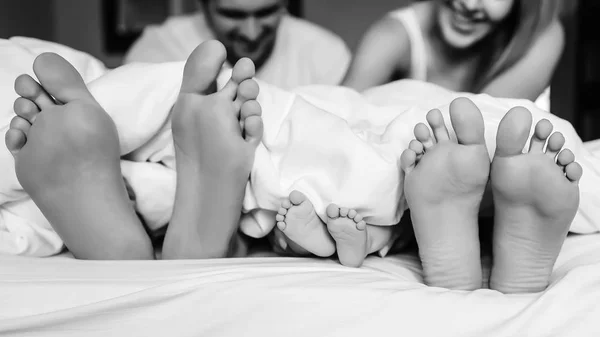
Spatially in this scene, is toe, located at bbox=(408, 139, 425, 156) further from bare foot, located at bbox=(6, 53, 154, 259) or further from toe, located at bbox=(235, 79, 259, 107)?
bare foot, located at bbox=(6, 53, 154, 259)

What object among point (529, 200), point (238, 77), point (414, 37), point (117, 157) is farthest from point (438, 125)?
point (414, 37)

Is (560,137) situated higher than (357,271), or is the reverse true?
(560,137)

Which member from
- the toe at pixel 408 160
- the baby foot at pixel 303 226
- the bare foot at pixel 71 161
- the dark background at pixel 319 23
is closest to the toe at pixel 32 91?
the bare foot at pixel 71 161

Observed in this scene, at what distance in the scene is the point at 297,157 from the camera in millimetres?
686

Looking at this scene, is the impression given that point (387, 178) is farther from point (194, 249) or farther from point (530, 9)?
point (530, 9)

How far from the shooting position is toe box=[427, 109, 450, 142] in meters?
0.63

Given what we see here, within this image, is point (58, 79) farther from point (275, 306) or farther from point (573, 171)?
point (573, 171)

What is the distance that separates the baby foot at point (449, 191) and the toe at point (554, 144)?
61 mm

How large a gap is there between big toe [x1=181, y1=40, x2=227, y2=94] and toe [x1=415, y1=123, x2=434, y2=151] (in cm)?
24

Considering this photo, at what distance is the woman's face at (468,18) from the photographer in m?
1.30

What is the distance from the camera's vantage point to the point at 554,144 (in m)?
0.59

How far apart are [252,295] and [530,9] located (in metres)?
1.09

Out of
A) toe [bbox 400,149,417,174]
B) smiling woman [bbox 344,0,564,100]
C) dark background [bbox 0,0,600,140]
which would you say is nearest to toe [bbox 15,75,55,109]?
toe [bbox 400,149,417,174]

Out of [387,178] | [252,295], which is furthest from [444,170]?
[252,295]
